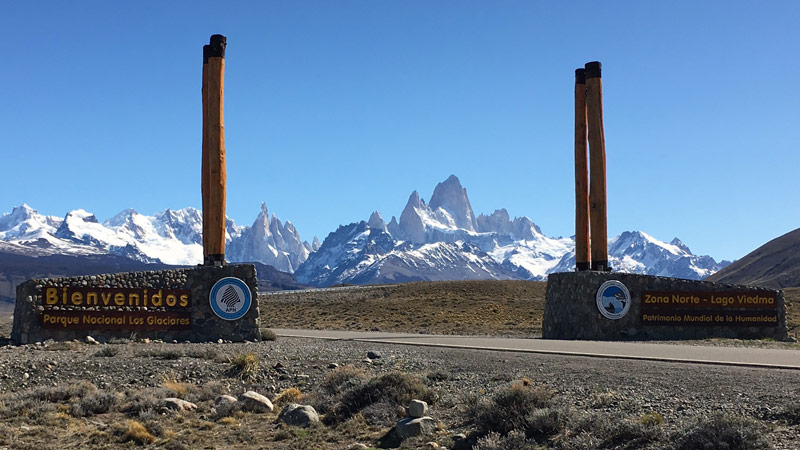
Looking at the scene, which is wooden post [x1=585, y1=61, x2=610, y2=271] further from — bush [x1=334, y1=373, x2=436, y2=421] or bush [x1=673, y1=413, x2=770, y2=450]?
bush [x1=673, y1=413, x2=770, y2=450]

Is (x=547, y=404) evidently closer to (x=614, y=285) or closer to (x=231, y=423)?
(x=231, y=423)

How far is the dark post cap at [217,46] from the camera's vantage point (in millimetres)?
29141

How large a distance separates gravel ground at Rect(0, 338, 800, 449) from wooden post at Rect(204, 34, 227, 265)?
4629mm

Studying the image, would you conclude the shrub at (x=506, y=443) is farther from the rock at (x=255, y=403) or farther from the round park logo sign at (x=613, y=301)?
the round park logo sign at (x=613, y=301)

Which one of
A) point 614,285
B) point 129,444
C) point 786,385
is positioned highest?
point 614,285

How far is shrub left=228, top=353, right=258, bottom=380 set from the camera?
731 inches

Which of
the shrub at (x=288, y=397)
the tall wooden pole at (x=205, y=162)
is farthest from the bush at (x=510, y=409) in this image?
the tall wooden pole at (x=205, y=162)

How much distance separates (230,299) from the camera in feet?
90.0

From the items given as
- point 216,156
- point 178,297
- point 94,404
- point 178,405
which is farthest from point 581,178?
point 94,404

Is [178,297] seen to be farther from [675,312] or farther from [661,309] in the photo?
[675,312]

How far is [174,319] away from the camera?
26.7 meters

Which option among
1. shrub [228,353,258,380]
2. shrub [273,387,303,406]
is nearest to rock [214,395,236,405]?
shrub [273,387,303,406]

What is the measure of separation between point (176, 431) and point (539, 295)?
64.5 m

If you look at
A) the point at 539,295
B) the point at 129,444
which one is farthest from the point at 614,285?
the point at 539,295
